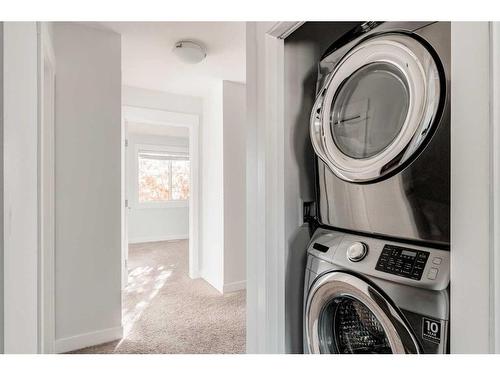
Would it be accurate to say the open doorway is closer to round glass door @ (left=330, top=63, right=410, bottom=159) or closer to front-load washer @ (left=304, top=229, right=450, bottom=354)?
front-load washer @ (left=304, top=229, right=450, bottom=354)

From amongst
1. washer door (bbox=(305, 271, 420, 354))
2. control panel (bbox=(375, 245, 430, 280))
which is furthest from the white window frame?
control panel (bbox=(375, 245, 430, 280))

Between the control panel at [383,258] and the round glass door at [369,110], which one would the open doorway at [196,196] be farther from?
the round glass door at [369,110]

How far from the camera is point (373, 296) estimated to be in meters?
0.95

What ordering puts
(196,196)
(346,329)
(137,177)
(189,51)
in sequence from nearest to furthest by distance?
1. (346,329)
2. (189,51)
3. (196,196)
4. (137,177)

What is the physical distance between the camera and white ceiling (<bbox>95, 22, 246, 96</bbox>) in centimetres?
210

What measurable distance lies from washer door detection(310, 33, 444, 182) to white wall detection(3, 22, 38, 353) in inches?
38.0

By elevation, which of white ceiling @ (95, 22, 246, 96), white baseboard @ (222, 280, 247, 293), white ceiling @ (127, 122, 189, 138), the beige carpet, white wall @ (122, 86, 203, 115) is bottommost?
the beige carpet

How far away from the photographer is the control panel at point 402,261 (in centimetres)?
86

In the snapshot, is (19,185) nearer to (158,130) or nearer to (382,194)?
(382,194)

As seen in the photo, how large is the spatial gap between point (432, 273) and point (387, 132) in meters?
0.49

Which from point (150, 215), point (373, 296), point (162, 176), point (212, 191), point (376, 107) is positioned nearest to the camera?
point (373, 296)

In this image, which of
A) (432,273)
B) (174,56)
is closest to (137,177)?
(174,56)

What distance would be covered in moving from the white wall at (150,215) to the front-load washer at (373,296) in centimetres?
531
